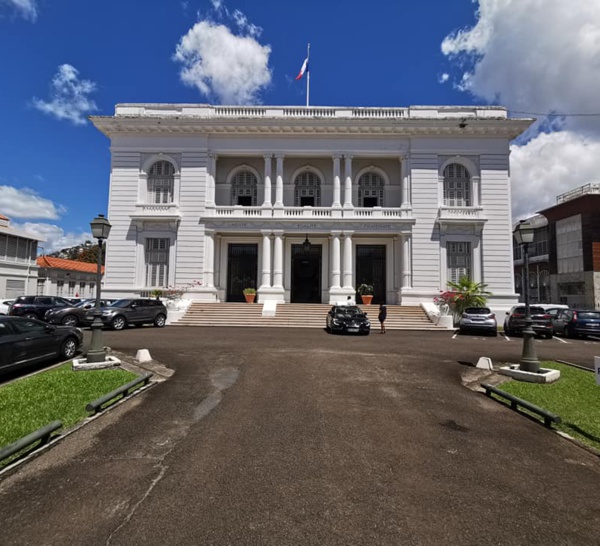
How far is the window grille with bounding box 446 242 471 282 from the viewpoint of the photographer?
955 inches

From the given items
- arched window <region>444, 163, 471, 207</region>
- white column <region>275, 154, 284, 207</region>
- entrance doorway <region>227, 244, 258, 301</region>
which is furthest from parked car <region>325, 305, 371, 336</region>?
arched window <region>444, 163, 471, 207</region>

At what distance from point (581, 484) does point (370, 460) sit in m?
2.29

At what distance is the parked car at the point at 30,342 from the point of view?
8070 mm

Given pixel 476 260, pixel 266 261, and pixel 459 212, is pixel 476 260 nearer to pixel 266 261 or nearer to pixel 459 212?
pixel 459 212

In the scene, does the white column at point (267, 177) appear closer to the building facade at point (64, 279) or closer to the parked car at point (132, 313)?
the parked car at point (132, 313)

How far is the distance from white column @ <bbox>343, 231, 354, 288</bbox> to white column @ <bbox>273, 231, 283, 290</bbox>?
14.2ft

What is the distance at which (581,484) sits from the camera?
3938 millimetres

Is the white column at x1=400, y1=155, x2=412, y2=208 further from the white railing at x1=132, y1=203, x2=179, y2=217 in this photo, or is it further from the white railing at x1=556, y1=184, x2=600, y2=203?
the white railing at x1=556, y1=184, x2=600, y2=203

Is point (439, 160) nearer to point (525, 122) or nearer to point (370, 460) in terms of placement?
point (525, 122)

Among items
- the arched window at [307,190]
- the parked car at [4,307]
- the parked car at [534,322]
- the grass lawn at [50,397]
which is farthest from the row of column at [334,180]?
the grass lawn at [50,397]

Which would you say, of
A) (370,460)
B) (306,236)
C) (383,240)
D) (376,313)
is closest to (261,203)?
(306,236)

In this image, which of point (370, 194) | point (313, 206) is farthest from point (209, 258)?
point (370, 194)

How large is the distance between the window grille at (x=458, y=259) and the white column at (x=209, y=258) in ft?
52.9

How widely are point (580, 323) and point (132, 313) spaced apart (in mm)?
22052
